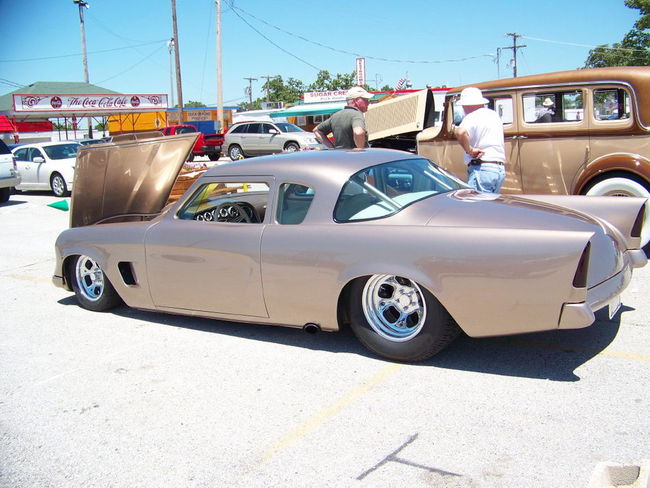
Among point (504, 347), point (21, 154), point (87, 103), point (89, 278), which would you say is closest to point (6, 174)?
point (21, 154)

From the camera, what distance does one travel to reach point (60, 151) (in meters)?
16.3

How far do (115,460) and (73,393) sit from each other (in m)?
1.00

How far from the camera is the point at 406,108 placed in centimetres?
983

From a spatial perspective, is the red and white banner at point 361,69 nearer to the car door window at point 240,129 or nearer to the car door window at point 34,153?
the car door window at point 240,129

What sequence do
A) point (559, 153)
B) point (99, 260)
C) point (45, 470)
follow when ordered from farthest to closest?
point (559, 153) < point (99, 260) < point (45, 470)

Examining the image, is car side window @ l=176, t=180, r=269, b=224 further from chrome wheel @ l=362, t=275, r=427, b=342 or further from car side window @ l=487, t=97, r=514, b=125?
car side window @ l=487, t=97, r=514, b=125

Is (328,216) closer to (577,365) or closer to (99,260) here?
(577,365)

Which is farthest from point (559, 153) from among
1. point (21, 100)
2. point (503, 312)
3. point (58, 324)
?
point (21, 100)

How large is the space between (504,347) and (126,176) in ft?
11.8

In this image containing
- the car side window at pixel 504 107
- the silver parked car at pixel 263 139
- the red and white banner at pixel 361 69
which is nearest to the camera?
the car side window at pixel 504 107

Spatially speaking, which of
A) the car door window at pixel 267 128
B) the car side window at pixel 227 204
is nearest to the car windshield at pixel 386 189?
the car side window at pixel 227 204

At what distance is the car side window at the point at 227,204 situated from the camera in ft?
15.9

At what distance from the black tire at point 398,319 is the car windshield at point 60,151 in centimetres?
1411

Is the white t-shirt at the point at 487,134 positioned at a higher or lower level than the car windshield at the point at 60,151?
lower
